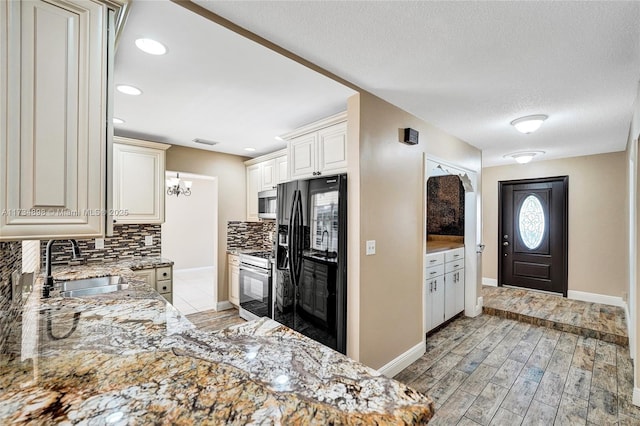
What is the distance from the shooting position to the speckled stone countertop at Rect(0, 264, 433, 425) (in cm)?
79

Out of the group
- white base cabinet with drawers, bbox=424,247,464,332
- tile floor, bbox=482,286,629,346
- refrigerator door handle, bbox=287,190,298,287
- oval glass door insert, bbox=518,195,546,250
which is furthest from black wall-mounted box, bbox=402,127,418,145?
oval glass door insert, bbox=518,195,546,250

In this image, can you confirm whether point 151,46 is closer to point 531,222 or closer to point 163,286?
point 163,286

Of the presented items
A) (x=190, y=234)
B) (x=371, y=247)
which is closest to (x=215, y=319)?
(x=371, y=247)

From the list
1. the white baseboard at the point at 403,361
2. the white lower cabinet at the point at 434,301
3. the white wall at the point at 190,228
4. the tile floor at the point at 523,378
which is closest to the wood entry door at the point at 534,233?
the tile floor at the point at 523,378

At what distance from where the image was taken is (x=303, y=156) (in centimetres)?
296

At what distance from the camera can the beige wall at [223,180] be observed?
414cm

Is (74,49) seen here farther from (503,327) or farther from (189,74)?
(503,327)

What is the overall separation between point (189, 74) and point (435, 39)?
158 cm

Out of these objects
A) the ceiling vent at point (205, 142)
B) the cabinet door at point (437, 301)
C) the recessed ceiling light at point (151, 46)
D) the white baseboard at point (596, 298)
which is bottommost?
the white baseboard at point (596, 298)

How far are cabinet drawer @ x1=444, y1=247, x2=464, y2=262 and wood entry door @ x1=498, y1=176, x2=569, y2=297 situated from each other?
6.35 feet

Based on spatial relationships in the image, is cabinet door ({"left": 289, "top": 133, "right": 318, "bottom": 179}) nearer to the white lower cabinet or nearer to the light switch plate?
the light switch plate

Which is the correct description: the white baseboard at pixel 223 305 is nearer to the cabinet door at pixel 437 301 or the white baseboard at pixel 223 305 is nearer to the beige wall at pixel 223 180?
the beige wall at pixel 223 180

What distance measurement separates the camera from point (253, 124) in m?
3.11

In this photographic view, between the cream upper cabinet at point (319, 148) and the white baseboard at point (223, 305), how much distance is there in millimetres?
2441
